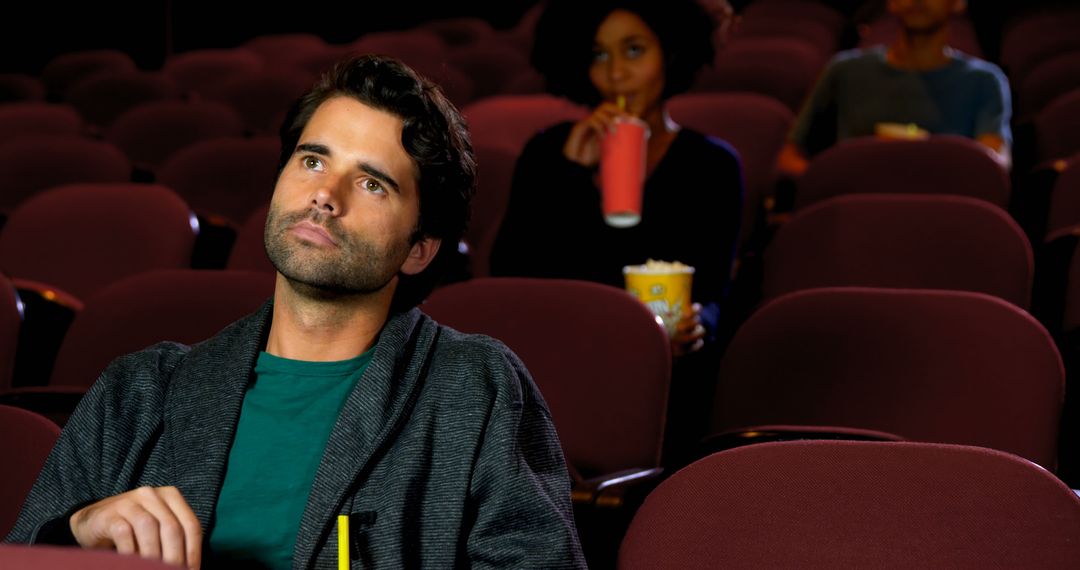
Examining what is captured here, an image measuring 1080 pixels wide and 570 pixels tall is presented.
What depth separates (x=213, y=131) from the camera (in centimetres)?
430

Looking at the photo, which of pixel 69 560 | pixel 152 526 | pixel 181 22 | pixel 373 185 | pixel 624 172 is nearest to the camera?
pixel 69 560

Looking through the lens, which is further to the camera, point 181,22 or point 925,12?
point 181,22

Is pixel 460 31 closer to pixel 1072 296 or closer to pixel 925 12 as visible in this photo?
pixel 925 12

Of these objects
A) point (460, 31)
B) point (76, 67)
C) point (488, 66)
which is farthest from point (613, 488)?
point (460, 31)

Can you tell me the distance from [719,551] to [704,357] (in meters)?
0.99

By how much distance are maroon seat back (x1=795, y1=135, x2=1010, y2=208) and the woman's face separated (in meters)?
0.65

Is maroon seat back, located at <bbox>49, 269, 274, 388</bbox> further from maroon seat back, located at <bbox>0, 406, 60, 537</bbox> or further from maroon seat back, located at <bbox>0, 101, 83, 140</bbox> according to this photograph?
maroon seat back, located at <bbox>0, 101, 83, 140</bbox>

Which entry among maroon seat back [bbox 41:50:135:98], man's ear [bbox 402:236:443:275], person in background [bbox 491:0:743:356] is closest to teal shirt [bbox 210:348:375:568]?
man's ear [bbox 402:236:443:275]

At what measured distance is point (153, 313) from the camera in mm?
1954

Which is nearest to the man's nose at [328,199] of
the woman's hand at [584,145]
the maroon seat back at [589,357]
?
the maroon seat back at [589,357]

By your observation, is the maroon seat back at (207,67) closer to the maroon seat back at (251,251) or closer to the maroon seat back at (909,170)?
the maroon seat back at (251,251)

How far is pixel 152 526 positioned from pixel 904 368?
1.14 m

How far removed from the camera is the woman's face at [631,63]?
2.38 metres

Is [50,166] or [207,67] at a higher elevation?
[207,67]
